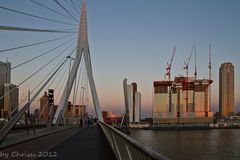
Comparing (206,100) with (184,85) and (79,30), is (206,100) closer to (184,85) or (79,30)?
(184,85)

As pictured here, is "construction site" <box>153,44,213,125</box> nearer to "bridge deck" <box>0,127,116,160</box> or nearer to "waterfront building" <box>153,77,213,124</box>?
"waterfront building" <box>153,77,213,124</box>

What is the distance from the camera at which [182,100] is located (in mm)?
172000

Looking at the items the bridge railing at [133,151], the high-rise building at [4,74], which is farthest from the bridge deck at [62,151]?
the high-rise building at [4,74]

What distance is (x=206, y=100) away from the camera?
170000 mm

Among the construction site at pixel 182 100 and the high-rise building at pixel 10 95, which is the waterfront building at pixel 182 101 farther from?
the high-rise building at pixel 10 95

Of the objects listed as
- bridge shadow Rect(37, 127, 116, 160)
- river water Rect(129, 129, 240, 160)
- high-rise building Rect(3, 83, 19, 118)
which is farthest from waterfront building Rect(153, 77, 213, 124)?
bridge shadow Rect(37, 127, 116, 160)

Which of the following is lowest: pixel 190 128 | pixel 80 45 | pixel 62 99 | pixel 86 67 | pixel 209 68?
pixel 190 128

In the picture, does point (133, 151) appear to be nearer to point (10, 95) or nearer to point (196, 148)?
point (10, 95)

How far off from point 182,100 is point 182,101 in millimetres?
490

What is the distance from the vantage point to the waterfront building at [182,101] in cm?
15738

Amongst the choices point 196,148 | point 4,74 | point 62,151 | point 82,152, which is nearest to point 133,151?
point 82,152

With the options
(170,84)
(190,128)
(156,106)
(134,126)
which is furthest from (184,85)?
(134,126)

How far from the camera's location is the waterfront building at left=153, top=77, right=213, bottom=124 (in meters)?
157

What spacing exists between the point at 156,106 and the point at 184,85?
23938 millimetres
